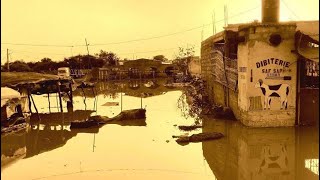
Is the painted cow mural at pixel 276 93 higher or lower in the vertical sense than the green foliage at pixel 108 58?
lower

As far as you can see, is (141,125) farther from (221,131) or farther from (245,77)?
(245,77)

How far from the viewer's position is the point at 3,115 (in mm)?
18234

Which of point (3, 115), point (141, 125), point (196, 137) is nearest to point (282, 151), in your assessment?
point (196, 137)

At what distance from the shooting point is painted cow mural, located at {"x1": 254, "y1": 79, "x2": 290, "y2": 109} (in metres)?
16.6

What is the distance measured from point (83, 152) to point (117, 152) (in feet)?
4.59

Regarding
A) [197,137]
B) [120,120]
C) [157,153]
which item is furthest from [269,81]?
[120,120]

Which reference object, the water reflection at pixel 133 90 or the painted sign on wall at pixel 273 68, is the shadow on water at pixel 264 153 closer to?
the painted sign on wall at pixel 273 68

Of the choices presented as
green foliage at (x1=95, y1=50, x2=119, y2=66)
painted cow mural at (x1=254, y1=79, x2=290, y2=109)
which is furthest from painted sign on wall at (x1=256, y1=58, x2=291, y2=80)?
green foliage at (x1=95, y1=50, x2=119, y2=66)

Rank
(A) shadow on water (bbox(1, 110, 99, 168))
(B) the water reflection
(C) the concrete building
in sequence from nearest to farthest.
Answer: (A) shadow on water (bbox(1, 110, 99, 168)) < (C) the concrete building < (B) the water reflection

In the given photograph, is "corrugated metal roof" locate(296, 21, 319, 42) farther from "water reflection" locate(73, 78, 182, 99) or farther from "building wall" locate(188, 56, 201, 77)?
"building wall" locate(188, 56, 201, 77)

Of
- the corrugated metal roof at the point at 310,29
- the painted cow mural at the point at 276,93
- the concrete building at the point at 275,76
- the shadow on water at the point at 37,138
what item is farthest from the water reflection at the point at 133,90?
the painted cow mural at the point at 276,93

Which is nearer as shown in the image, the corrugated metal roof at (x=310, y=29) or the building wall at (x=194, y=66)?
the corrugated metal roof at (x=310, y=29)

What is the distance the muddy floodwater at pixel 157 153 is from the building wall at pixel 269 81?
704 millimetres

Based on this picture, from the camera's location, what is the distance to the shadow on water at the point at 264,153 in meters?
10.9
